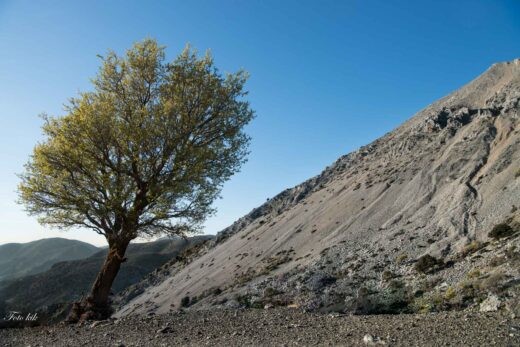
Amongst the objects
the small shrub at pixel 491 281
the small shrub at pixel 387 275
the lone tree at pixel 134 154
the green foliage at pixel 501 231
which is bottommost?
the small shrub at pixel 387 275

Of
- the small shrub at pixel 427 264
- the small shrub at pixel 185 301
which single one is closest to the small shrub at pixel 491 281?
the small shrub at pixel 427 264

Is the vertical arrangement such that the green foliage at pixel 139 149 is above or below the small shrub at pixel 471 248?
above

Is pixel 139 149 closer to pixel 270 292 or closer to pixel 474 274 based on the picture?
pixel 474 274

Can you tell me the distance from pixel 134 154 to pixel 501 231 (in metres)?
28.9

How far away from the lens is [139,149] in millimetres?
17125

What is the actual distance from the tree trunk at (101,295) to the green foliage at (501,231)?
28.0 metres

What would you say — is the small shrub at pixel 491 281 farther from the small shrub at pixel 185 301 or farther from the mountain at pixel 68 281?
the mountain at pixel 68 281

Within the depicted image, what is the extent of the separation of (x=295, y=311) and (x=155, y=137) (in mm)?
9859

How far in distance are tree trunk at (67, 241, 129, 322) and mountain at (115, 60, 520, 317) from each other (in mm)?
10505

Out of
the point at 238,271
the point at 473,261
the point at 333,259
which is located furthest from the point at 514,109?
the point at 238,271

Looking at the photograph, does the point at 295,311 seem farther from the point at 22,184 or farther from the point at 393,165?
the point at 393,165

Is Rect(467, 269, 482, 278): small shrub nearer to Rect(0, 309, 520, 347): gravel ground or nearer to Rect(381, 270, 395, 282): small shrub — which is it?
Rect(381, 270, 395, 282): small shrub

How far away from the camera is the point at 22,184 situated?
53.4ft

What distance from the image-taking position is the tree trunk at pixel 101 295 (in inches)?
653
